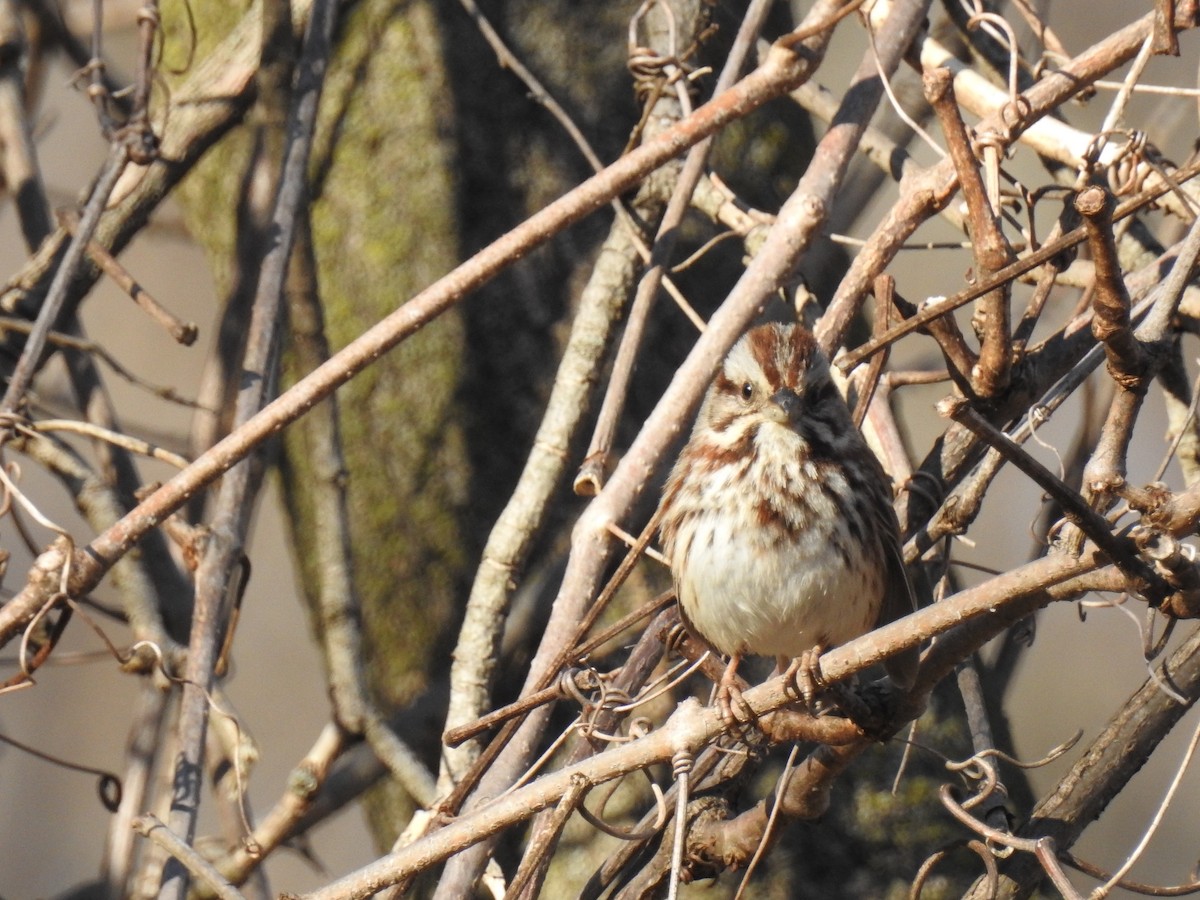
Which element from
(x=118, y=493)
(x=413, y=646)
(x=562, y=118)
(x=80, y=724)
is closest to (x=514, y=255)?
(x=562, y=118)

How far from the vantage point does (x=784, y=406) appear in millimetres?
2355

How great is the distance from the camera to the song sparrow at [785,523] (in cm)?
229

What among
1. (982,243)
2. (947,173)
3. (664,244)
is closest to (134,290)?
(664,244)

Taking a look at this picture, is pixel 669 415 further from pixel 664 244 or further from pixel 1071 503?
pixel 1071 503

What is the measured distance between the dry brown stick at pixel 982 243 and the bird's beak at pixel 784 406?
0.27 metres

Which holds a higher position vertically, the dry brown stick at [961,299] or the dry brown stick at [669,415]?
the dry brown stick at [669,415]

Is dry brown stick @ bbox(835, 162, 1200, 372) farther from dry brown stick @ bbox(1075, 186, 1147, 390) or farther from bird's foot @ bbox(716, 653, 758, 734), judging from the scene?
bird's foot @ bbox(716, 653, 758, 734)

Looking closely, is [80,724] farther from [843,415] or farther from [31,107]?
[843,415]

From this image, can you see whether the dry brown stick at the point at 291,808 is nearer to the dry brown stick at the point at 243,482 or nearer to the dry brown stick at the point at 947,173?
the dry brown stick at the point at 243,482

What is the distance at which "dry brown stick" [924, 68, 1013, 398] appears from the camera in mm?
1899

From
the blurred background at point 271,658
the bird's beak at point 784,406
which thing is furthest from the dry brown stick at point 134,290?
the blurred background at point 271,658

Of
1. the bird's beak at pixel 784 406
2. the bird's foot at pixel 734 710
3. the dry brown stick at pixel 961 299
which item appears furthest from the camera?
the bird's beak at pixel 784 406

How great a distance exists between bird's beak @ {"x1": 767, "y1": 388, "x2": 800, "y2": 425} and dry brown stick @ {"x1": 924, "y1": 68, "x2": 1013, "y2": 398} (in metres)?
0.27

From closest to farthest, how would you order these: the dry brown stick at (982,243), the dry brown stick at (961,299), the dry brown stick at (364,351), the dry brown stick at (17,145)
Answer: the dry brown stick at (961,299) < the dry brown stick at (982,243) < the dry brown stick at (364,351) < the dry brown stick at (17,145)
